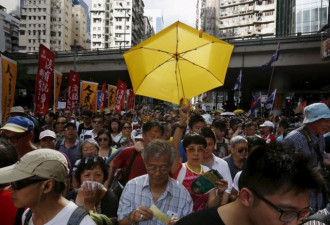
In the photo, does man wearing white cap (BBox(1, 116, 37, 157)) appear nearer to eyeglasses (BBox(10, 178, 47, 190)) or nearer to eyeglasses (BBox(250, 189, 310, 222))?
eyeglasses (BBox(10, 178, 47, 190))

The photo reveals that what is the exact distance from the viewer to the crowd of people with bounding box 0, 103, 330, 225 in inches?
57.2

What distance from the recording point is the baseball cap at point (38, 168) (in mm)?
1899

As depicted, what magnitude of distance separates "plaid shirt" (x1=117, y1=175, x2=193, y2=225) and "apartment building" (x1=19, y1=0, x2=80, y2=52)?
99631 mm

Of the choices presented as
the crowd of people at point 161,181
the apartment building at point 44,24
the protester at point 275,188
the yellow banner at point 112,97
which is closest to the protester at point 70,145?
the crowd of people at point 161,181

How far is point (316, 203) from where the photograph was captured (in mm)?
3338

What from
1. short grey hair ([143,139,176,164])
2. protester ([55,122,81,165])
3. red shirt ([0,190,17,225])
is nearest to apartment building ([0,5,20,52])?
protester ([55,122,81,165])

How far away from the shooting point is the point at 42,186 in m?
1.92

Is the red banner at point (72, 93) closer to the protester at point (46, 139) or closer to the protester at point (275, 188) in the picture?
the protester at point (46, 139)

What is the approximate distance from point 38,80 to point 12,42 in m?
88.4

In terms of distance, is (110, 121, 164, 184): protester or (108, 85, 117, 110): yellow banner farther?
(108, 85, 117, 110): yellow banner

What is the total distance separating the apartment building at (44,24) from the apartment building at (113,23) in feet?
44.8

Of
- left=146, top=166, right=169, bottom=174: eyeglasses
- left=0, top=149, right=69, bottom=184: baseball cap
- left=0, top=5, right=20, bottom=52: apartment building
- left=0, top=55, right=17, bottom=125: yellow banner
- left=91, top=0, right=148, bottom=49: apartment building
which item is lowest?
left=146, top=166, right=169, bottom=174: eyeglasses

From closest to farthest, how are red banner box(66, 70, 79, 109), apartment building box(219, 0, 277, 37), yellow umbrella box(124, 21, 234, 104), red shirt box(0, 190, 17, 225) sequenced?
red shirt box(0, 190, 17, 225) < yellow umbrella box(124, 21, 234, 104) < red banner box(66, 70, 79, 109) < apartment building box(219, 0, 277, 37)

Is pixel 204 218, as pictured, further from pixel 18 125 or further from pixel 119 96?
pixel 119 96
